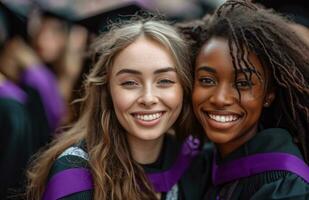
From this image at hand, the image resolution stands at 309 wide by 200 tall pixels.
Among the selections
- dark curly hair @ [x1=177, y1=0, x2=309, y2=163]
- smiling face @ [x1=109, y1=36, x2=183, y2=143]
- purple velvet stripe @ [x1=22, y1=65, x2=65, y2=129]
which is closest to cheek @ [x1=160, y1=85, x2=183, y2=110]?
smiling face @ [x1=109, y1=36, x2=183, y2=143]

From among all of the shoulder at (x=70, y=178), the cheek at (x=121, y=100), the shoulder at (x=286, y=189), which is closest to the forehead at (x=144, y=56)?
the cheek at (x=121, y=100)

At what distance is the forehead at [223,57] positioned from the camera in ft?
6.97

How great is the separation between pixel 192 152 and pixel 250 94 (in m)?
0.60

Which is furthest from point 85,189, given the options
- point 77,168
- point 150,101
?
point 150,101

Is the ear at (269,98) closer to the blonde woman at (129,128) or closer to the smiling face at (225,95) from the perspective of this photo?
the smiling face at (225,95)

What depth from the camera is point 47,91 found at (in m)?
3.19

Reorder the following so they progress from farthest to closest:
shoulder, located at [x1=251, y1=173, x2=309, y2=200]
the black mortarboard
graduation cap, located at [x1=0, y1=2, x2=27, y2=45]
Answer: the black mortarboard → graduation cap, located at [x1=0, y1=2, x2=27, y2=45] → shoulder, located at [x1=251, y1=173, x2=309, y2=200]

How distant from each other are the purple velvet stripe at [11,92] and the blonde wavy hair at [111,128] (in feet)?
1.38

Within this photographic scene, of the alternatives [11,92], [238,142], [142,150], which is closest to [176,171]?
[142,150]

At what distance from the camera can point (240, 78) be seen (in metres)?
2.14

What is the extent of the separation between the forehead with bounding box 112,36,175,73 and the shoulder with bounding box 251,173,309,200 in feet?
2.25

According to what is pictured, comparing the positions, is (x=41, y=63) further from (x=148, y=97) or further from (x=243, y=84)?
(x=243, y=84)

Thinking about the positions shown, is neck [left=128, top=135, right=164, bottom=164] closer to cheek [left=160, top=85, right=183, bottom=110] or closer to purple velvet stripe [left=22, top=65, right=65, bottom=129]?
cheek [left=160, top=85, right=183, bottom=110]

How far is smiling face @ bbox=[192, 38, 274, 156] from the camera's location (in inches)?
84.7
